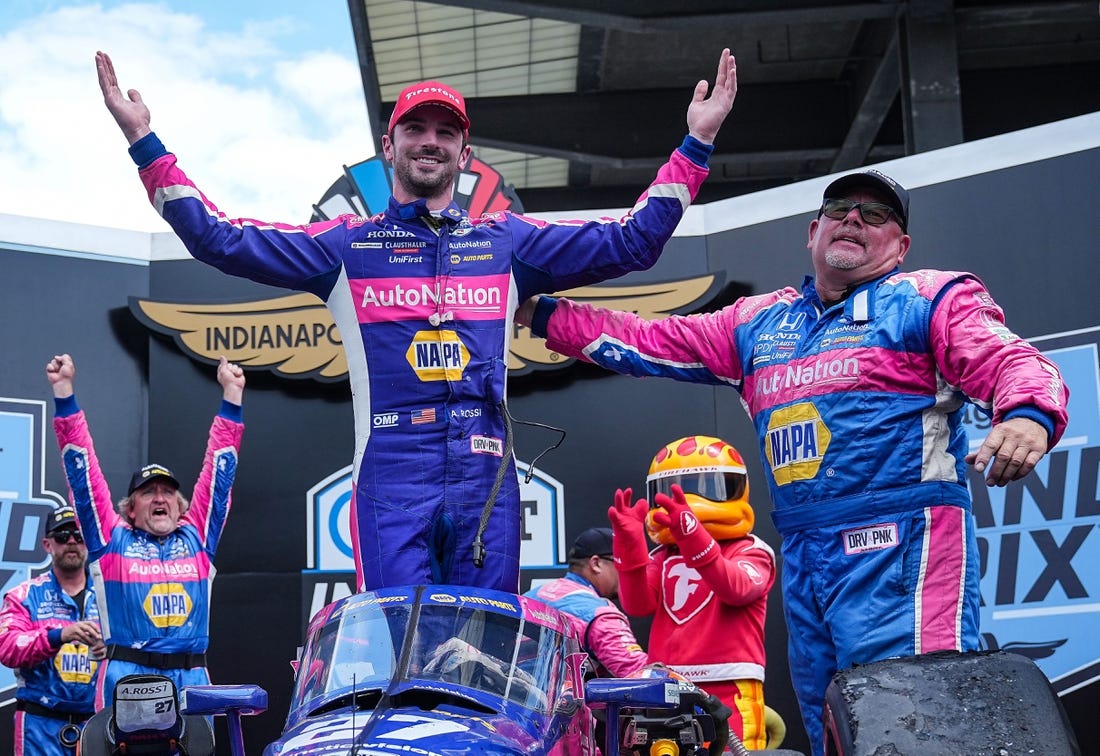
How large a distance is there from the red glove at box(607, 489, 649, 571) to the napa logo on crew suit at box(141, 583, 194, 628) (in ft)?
7.14

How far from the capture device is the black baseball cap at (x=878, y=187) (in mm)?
3514

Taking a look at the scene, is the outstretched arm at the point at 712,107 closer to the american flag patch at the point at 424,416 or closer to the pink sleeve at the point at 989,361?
the pink sleeve at the point at 989,361

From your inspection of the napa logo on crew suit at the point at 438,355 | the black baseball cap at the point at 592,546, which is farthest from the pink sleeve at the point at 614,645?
the napa logo on crew suit at the point at 438,355

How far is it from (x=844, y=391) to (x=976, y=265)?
378cm

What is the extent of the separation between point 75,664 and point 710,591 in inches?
133

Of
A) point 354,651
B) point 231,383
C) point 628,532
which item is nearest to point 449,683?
point 354,651

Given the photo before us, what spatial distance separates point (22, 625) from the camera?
21.4ft

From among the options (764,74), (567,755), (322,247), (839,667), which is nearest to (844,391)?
(839,667)

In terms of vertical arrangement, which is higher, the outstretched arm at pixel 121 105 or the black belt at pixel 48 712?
the outstretched arm at pixel 121 105

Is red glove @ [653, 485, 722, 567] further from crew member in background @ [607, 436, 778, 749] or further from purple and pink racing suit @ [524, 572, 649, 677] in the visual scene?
purple and pink racing suit @ [524, 572, 649, 677]

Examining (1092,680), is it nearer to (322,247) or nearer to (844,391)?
(844,391)

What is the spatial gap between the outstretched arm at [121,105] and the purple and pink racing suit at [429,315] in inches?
1.6

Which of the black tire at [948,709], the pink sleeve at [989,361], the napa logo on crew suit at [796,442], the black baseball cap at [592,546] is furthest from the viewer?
the black baseball cap at [592,546]

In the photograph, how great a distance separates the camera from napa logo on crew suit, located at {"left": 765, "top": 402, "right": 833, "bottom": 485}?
333cm
